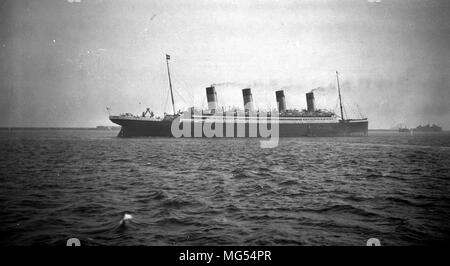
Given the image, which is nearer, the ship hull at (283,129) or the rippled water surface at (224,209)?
the rippled water surface at (224,209)

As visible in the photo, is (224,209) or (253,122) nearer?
(224,209)

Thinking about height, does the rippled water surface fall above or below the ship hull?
below

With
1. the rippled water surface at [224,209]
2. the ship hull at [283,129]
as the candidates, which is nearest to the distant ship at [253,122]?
the ship hull at [283,129]

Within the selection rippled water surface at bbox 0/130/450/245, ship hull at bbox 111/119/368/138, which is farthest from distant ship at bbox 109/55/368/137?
rippled water surface at bbox 0/130/450/245

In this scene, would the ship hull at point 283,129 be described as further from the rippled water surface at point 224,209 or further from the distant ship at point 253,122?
the rippled water surface at point 224,209

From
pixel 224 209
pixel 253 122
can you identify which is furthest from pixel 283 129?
pixel 224 209

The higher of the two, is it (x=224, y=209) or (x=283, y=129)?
(x=283, y=129)

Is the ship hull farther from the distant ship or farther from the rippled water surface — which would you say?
the rippled water surface

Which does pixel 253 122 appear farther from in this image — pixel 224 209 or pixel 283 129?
pixel 224 209

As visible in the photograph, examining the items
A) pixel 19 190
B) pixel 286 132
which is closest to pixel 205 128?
pixel 286 132
